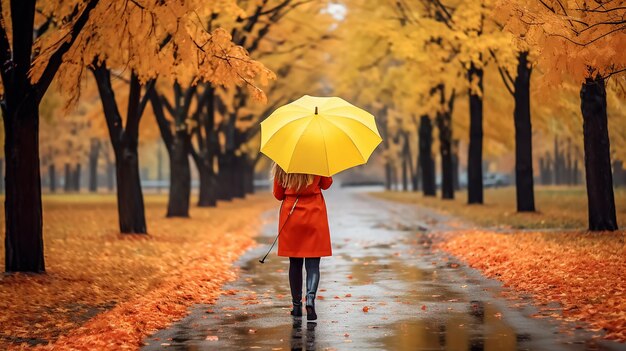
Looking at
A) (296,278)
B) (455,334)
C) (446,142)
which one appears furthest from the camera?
(446,142)

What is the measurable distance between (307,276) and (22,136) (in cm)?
545

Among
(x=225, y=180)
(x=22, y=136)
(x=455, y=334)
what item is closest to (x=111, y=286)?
(x=22, y=136)

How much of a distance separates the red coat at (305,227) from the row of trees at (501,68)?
555 centimetres

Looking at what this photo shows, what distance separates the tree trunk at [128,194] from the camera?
2173 cm

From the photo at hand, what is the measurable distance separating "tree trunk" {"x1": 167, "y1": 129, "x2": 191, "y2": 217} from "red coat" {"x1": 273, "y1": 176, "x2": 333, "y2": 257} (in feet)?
65.0

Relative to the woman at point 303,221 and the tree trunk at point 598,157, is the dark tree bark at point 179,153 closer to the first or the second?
the tree trunk at point 598,157

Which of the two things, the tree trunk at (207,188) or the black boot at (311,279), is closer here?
the black boot at (311,279)

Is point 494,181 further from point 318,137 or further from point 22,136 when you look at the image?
point 318,137

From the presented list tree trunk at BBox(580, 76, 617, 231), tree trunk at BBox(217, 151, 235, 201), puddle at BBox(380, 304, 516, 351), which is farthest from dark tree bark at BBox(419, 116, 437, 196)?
puddle at BBox(380, 304, 516, 351)

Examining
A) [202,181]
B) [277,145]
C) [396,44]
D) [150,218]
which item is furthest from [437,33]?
[277,145]

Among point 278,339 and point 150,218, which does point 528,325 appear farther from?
point 150,218

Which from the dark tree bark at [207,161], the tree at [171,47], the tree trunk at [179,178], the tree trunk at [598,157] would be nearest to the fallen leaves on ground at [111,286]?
the tree at [171,47]

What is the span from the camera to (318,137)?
9750 mm

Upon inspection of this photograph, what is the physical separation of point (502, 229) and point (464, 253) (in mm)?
5475
